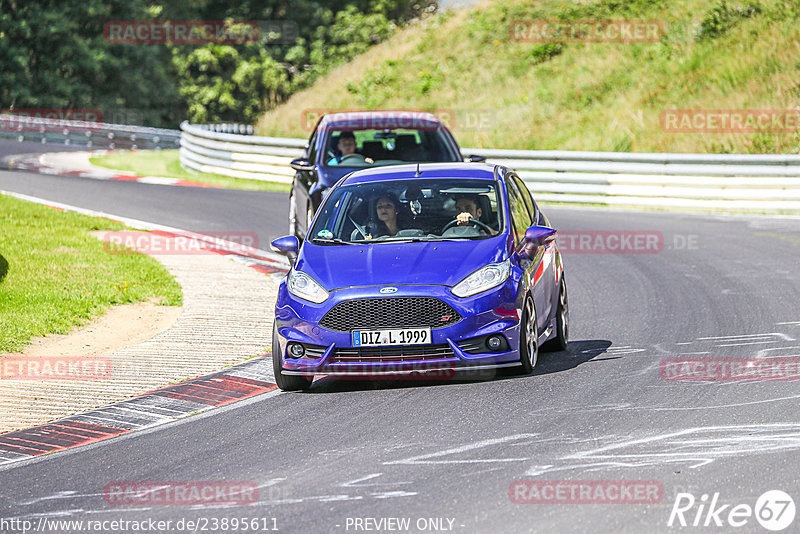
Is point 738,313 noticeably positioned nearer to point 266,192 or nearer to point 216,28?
point 266,192

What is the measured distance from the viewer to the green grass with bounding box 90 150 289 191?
28.4m

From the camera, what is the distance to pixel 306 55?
2283 inches

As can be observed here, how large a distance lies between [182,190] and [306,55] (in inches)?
1294

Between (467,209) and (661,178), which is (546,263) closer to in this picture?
(467,209)

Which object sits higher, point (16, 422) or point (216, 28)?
point (216, 28)

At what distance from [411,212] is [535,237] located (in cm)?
109

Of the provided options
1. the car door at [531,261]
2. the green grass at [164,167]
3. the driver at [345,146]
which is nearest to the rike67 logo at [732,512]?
the car door at [531,261]

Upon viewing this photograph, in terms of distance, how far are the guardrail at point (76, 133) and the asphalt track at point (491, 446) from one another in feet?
105

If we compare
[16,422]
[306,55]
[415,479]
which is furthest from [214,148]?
[306,55]

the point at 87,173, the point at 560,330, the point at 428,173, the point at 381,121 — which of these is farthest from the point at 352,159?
the point at 87,173

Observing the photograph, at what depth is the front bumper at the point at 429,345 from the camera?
29.7ft

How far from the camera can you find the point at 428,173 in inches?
427

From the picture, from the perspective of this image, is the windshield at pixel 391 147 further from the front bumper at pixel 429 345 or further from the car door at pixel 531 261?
the front bumper at pixel 429 345

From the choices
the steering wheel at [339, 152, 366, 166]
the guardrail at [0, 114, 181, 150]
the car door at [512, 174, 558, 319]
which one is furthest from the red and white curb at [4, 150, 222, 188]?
the car door at [512, 174, 558, 319]
